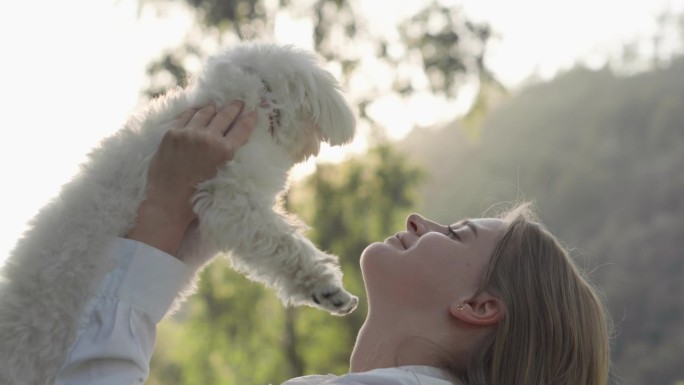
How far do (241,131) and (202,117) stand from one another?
0.13 meters

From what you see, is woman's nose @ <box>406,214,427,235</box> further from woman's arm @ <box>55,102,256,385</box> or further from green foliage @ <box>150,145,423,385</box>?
green foliage @ <box>150,145,423,385</box>

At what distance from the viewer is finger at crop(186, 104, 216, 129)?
8.59 feet

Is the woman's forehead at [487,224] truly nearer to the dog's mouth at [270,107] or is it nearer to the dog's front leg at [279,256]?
the dog's front leg at [279,256]

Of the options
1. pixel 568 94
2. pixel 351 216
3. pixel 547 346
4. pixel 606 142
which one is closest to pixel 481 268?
pixel 547 346

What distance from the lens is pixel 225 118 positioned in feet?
8.79

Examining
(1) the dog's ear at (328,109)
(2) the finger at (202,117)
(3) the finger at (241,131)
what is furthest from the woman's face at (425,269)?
(2) the finger at (202,117)

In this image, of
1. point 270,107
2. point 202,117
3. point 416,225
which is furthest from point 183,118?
point 416,225

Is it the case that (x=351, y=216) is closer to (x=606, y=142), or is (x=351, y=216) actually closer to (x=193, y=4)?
(x=193, y=4)

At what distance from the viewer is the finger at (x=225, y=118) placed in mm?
2646

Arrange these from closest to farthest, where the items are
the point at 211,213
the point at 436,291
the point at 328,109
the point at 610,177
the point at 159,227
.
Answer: the point at 159,227 → the point at 211,213 → the point at 436,291 → the point at 328,109 → the point at 610,177

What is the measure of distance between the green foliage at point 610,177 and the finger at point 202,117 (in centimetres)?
2916

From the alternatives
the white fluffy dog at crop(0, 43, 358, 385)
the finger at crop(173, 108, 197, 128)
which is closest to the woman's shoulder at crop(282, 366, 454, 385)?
the white fluffy dog at crop(0, 43, 358, 385)

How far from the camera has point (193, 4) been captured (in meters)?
10.4

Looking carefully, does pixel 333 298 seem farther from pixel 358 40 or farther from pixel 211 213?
pixel 358 40
